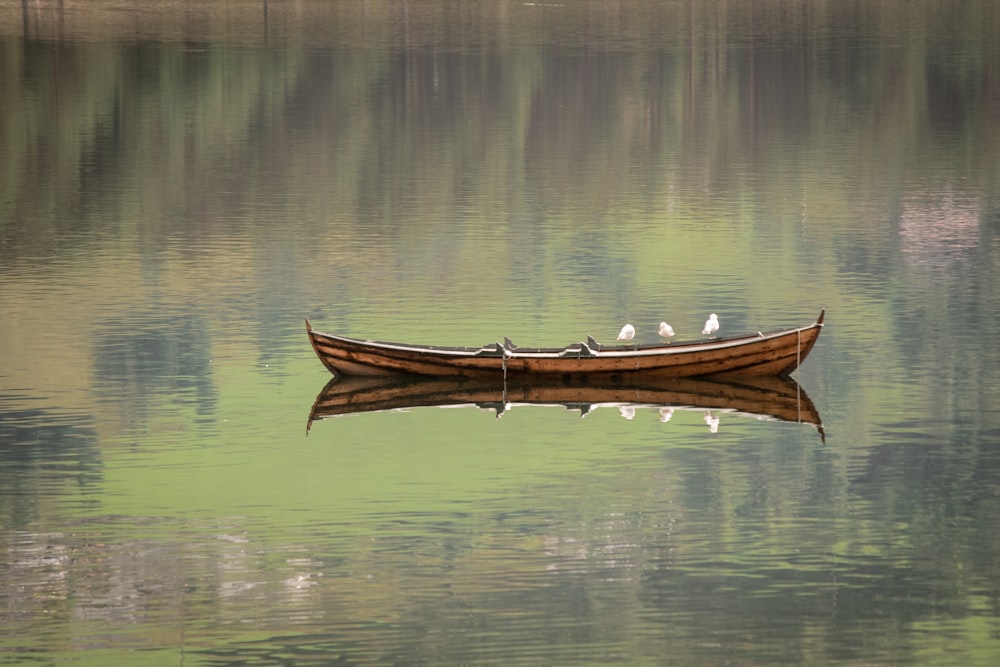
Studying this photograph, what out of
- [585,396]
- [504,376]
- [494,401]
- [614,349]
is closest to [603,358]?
[614,349]

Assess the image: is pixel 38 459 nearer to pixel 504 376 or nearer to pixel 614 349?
pixel 504 376

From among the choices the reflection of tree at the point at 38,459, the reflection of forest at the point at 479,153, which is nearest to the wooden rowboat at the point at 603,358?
the reflection of forest at the point at 479,153

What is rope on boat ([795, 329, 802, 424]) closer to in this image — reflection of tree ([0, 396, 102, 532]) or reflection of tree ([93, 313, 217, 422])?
reflection of tree ([93, 313, 217, 422])

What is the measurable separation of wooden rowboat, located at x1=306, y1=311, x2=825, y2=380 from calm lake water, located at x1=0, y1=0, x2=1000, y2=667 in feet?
3.62

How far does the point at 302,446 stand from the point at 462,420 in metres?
3.13

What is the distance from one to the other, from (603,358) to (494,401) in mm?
2186

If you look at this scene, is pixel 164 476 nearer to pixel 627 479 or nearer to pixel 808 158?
pixel 627 479

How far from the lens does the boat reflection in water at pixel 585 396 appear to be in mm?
36719

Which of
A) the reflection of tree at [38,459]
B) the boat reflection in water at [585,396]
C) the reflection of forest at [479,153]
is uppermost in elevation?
the reflection of forest at [479,153]

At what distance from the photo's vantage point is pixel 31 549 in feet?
95.5

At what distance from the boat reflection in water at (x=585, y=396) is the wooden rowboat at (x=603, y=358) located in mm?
211

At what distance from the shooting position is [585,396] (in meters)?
37.5

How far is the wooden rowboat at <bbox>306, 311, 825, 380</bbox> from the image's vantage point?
1476 inches

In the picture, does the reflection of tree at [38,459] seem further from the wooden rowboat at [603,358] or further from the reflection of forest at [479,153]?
the wooden rowboat at [603,358]
